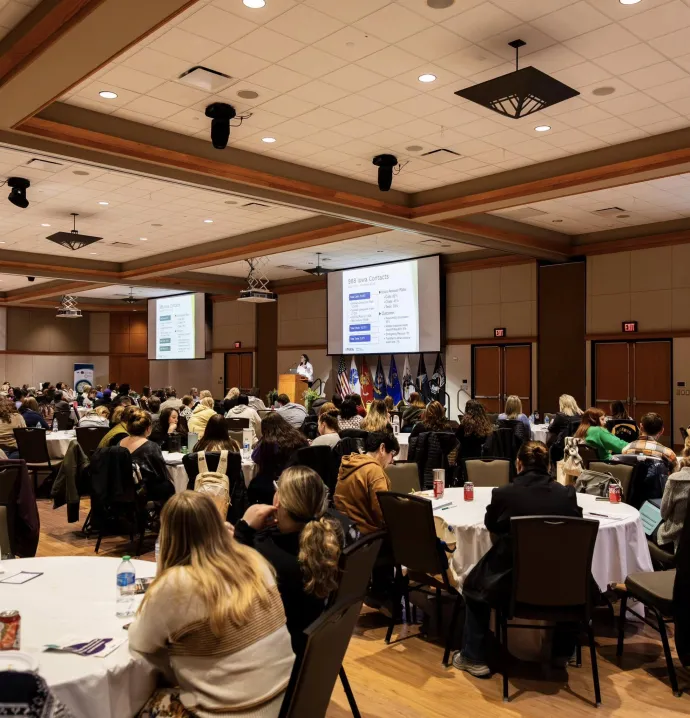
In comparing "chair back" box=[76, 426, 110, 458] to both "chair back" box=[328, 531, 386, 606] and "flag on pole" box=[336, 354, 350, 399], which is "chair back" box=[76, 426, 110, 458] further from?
"flag on pole" box=[336, 354, 350, 399]

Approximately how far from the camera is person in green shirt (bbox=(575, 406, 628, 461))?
7.24m

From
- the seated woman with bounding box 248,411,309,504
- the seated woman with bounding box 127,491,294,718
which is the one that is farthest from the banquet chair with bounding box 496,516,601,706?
the seated woman with bounding box 248,411,309,504

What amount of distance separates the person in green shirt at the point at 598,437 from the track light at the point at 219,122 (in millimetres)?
4415

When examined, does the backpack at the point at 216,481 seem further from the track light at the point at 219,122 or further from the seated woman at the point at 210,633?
the track light at the point at 219,122

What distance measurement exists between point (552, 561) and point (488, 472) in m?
2.57

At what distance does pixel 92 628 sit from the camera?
260 cm

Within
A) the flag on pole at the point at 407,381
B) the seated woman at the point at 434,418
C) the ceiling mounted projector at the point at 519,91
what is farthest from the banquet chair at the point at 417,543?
the flag on pole at the point at 407,381

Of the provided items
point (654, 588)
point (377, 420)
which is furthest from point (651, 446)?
point (654, 588)

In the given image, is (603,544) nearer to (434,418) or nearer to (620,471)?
(620,471)

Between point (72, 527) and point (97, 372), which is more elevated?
point (97, 372)

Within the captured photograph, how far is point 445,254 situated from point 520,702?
11.4m

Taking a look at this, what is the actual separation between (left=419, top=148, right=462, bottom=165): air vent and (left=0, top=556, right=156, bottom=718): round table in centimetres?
564

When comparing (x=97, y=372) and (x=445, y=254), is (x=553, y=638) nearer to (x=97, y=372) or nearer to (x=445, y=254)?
(x=445, y=254)

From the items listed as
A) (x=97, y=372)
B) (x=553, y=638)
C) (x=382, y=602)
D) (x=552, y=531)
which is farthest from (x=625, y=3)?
(x=97, y=372)
